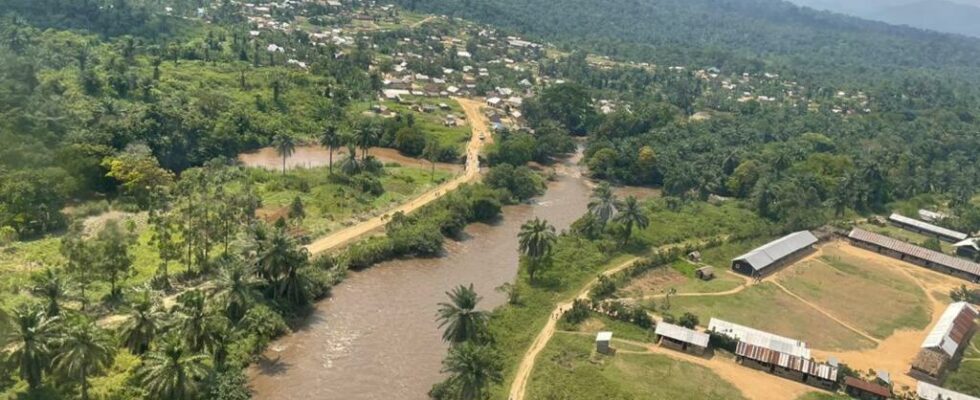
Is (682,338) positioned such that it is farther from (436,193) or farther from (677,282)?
(436,193)

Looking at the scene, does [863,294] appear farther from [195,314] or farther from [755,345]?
[195,314]

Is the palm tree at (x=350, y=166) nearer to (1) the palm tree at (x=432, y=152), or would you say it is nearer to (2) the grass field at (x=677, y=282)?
(1) the palm tree at (x=432, y=152)

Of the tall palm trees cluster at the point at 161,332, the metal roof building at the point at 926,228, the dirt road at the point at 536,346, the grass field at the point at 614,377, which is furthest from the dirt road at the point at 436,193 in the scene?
the metal roof building at the point at 926,228

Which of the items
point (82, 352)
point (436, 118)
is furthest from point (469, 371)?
point (436, 118)

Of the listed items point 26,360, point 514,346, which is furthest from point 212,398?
point 514,346

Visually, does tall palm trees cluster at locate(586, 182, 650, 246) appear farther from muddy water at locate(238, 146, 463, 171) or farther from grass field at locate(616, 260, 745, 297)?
muddy water at locate(238, 146, 463, 171)

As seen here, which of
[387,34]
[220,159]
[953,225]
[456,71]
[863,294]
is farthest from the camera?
[387,34]
